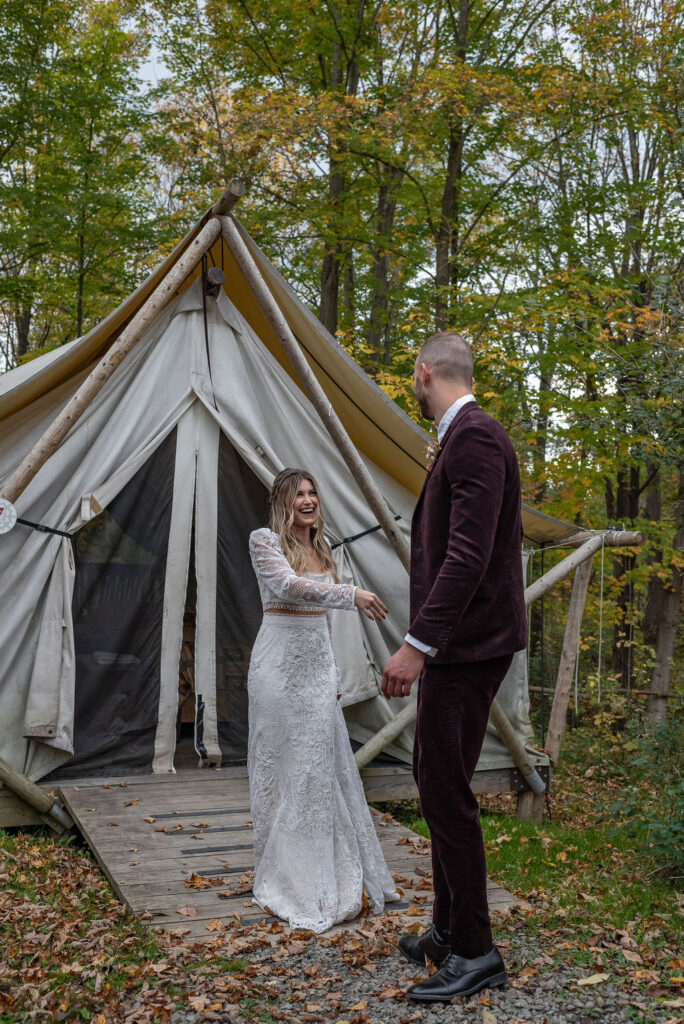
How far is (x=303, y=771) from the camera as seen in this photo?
3.81 meters

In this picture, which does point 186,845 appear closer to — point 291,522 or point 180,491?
point 291,522

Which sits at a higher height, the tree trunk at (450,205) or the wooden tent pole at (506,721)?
the tree trunk at (450,205)

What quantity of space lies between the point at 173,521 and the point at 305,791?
2813 mm

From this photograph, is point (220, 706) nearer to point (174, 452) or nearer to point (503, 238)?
point (174, 452)

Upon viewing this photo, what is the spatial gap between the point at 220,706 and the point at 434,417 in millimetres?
3991

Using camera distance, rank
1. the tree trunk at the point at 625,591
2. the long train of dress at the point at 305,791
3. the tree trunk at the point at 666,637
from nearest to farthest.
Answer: the long train of dress at the point at 305,791
the tree trunk at the point at 666,637
the tree trunk at the point at 625,591

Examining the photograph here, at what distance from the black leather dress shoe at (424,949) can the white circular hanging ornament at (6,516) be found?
3.30 meters

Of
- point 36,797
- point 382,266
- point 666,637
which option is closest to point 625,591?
point 666,637

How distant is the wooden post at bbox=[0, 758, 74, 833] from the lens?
16.3ft

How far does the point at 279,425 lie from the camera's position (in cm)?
645

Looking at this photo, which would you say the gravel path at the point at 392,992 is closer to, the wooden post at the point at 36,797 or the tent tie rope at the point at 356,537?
the wooden post at the point at 36,797

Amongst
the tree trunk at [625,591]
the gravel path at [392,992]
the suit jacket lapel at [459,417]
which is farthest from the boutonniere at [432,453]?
the tree trunk at [625,591]

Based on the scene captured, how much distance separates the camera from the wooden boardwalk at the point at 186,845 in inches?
148

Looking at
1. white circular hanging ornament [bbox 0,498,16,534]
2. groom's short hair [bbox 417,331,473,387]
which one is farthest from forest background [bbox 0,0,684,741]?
groom's short hair [bbox 417,331,473,387]
